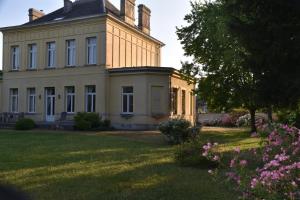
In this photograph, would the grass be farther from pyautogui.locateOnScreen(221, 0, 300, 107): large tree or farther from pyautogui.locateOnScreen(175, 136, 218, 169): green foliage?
pyautogui.locateOnScreen(221, 0, 300, 107): large tree

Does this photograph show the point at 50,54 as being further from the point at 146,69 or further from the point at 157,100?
the point at 157,100

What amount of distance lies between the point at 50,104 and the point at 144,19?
1179cm

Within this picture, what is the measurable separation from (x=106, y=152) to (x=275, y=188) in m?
10.8

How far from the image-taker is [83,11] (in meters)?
34.9

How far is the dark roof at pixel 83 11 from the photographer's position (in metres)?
34.1

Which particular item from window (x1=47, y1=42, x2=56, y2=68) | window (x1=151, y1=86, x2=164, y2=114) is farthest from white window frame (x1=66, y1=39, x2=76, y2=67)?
window (x1=151, y1=86, x2=164, y2=114)

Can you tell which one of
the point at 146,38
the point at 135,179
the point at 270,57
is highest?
the point at 146,38

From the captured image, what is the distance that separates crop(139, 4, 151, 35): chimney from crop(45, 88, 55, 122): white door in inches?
392

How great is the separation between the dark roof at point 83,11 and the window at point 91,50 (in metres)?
1.98

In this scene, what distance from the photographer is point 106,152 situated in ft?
47.4

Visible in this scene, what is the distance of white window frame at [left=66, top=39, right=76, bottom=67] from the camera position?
34.5 meters

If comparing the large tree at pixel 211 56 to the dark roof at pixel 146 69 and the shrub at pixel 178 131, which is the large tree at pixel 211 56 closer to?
the dark roof at pixel 146 69

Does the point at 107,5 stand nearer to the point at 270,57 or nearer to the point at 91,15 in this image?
the point at 91,15

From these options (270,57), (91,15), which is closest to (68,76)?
(91,15)
